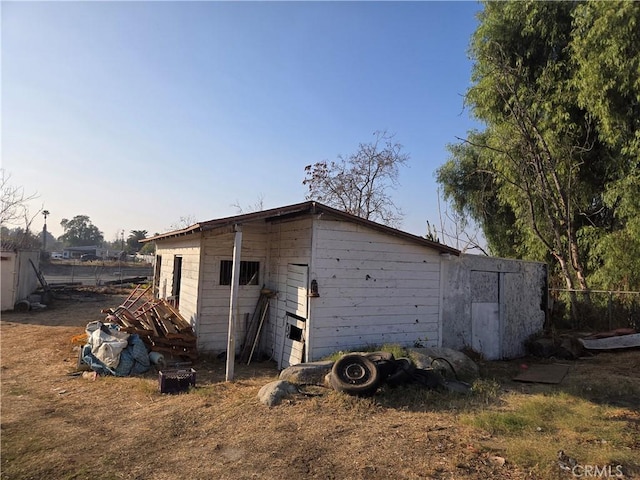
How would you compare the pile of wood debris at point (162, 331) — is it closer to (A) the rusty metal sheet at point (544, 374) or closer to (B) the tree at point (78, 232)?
(A) the rusty metal sheet at point (544, 374)

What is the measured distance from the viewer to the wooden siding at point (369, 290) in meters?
8.14

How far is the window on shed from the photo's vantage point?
386 inches

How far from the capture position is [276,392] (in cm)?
614

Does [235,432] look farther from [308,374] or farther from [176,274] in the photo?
[176,274]

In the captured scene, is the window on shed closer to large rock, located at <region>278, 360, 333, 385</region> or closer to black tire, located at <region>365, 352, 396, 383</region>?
large rock, located at <region>278, 360, 333, 385</region>

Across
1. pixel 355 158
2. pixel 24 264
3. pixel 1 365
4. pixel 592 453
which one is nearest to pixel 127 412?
pixel 1 365

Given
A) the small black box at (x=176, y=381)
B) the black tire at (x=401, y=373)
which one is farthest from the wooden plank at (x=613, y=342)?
the small black box at (x=176, y=381)

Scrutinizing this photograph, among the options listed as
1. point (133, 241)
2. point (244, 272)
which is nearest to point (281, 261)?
point (244, 272)

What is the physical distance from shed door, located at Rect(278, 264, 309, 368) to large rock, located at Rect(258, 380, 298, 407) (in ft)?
5.44

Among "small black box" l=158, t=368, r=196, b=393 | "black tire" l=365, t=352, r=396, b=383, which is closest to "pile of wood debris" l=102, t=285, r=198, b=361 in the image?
"small black box" l=158, t=368, r=196, b=393

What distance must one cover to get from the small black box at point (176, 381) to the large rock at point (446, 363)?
3.93 m

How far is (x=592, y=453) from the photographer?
173 inches

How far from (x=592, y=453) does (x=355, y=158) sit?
72.5 feet

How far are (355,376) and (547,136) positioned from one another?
11.8 meters
